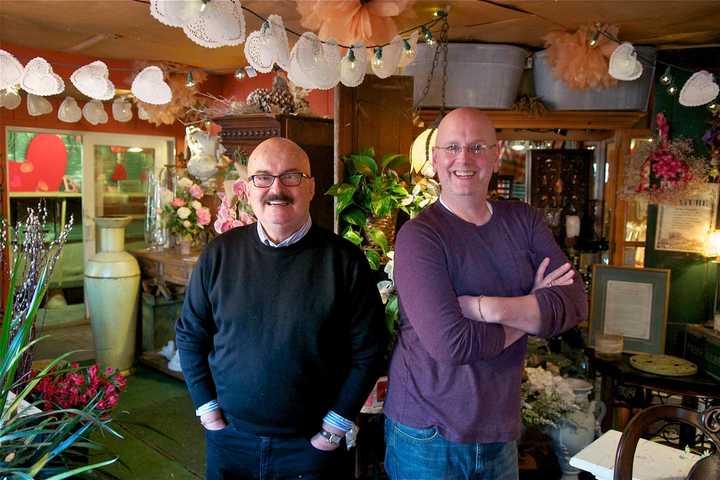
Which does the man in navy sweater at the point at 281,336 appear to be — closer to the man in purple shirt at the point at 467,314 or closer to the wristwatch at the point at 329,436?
the wristwatch at the point at 329,436

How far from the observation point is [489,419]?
1.62 meters

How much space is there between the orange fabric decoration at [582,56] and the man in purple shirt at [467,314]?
1.81 meters

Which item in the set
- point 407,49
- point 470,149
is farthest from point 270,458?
point 407,49

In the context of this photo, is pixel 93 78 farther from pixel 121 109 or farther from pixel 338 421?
pixel 338 421

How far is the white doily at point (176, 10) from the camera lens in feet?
5.57

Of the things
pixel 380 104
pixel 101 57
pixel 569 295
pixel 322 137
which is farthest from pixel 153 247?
pixel 569 295

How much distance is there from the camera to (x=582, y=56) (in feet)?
10.7

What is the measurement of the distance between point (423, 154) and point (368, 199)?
0.30 m

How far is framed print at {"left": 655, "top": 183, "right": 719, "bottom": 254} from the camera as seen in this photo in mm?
3734

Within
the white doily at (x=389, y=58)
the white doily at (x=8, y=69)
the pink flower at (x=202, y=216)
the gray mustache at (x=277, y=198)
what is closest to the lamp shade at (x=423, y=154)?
the white doily at (x=389, y=58)

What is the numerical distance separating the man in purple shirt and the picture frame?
1586mm

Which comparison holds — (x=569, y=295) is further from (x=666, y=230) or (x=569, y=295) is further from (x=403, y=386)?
(x=666, y=230)

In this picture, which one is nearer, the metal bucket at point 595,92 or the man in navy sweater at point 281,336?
the man in navy sweater at point 281,336

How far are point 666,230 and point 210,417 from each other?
3.13 m
